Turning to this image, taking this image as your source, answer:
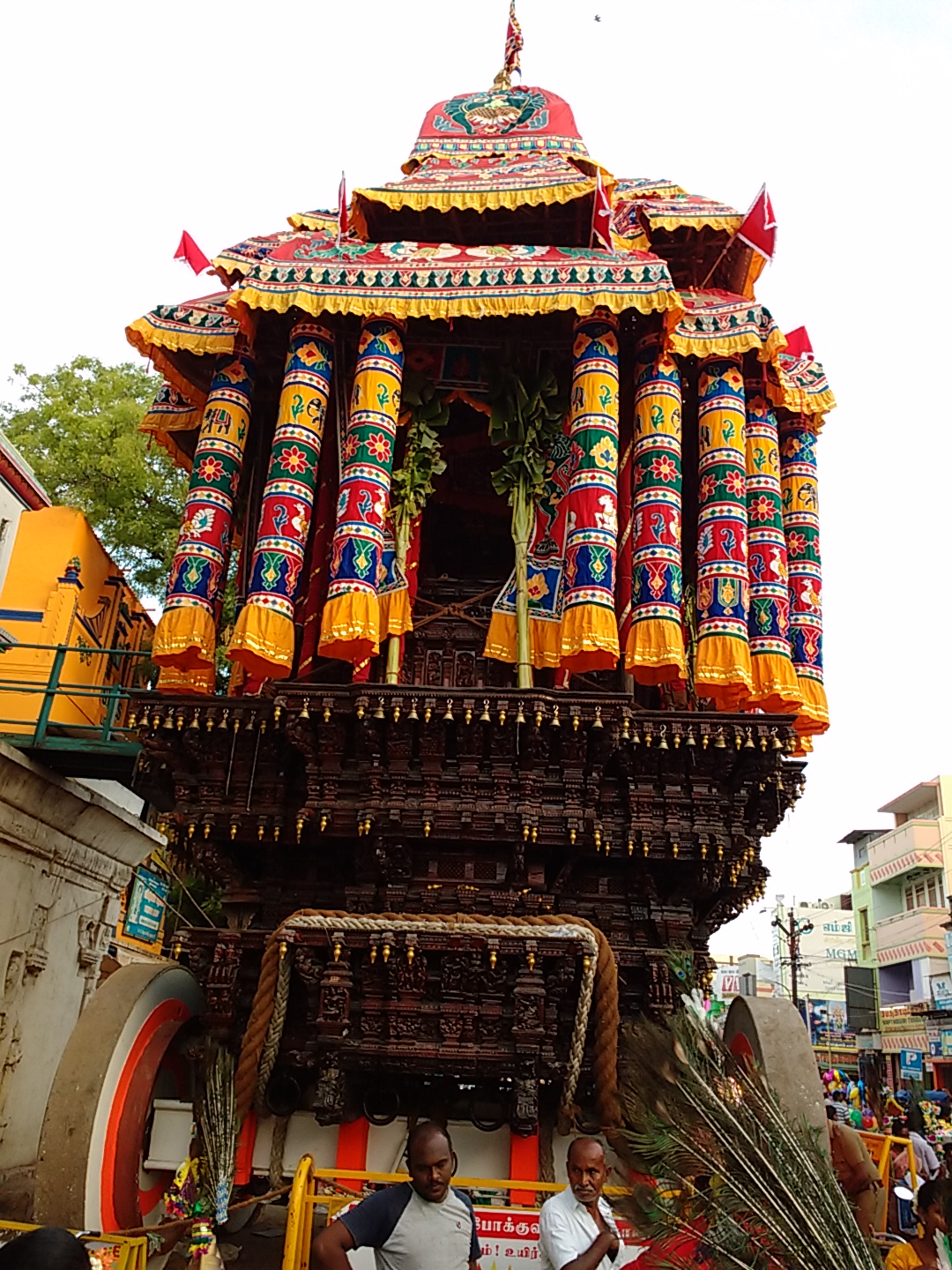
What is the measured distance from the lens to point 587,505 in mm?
7574

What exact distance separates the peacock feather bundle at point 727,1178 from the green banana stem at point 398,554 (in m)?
3.89

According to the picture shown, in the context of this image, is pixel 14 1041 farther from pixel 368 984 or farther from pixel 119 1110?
pixel 368 984

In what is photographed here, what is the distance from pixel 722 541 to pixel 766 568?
2.09 feet

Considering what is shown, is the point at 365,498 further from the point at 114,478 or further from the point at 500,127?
the point at 114,478

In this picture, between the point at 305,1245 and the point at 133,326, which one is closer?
the point at 305,1245

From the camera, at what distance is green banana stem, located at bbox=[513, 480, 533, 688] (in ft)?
25.9

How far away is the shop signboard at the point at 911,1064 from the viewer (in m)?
30.8

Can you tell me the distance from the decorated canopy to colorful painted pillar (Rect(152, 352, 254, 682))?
2cm

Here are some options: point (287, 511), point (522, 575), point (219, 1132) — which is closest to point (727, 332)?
point (522, 575)

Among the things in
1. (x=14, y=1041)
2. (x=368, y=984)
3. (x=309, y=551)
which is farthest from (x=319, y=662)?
(x=14, y=1041)

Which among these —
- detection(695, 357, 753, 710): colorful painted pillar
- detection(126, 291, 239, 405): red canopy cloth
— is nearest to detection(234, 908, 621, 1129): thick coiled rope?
detection(695, 357, 753, 710): colorful painted pillar

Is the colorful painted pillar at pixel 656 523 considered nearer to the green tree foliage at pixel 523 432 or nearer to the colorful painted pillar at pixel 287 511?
the green tree foliage at pixel 523 432

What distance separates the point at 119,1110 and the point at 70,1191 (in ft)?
1.86

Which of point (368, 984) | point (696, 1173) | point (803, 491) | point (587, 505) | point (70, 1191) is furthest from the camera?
point (803, 491)
